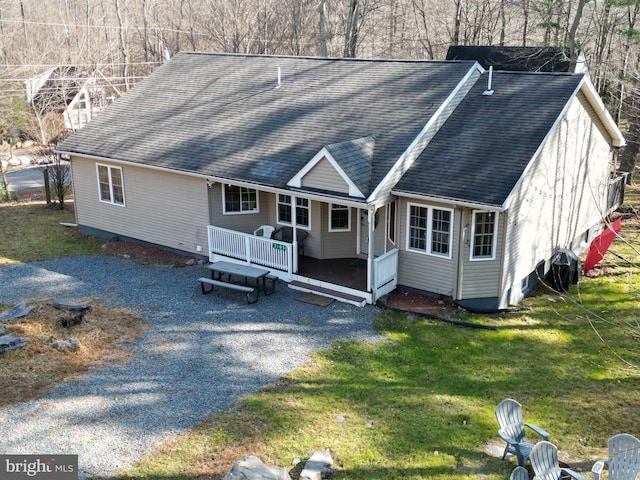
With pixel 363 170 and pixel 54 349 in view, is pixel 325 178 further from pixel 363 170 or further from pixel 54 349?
pixel 54 349

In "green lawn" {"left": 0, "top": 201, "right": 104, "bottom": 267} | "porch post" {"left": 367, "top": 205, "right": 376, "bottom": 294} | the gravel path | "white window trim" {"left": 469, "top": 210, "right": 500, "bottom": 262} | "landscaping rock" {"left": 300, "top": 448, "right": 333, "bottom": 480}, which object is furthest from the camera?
"green lawn" {"left": 0, "top": 201, "right": 104, "bottom": 267}

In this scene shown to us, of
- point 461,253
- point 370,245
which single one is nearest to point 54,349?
point 370,245

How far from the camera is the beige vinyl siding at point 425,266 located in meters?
14.9

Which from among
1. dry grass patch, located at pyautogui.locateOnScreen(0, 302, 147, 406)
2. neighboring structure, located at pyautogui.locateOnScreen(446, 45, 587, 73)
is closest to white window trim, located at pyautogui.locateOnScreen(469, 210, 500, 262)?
dry grass patch, located at pyautogui.locateOnScreen(0, 302, 147, 406)

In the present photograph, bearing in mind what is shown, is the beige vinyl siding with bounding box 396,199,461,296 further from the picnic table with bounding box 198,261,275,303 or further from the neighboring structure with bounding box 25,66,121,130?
the neighboring structure with bounding box 25,66,121,130

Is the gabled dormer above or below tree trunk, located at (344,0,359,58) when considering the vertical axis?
below

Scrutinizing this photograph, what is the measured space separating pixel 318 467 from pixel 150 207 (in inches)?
481

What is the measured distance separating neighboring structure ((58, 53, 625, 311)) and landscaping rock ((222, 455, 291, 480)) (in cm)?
678

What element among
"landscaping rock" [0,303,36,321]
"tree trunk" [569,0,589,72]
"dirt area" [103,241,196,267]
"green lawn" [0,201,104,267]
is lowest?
"green lawn" [0,201,104,267]

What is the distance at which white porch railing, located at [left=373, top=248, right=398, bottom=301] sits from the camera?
1489cm

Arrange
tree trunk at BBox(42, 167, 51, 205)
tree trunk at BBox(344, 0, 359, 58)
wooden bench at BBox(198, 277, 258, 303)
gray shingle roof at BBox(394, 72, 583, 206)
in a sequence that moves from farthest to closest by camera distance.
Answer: tree trunk at BBox(344, 0, 359, 58) < tree trunk at BBox(42, 167, 51, 205) < wooden bench at BBox(198, 277, 258, 303) < gray shingle roof at BBox(394, 72, 583, 206)

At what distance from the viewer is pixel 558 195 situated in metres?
17.2

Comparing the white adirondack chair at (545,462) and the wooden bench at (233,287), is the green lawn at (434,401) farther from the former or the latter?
the wooden bench at (233,287)

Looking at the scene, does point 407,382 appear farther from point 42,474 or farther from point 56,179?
point 56,179
